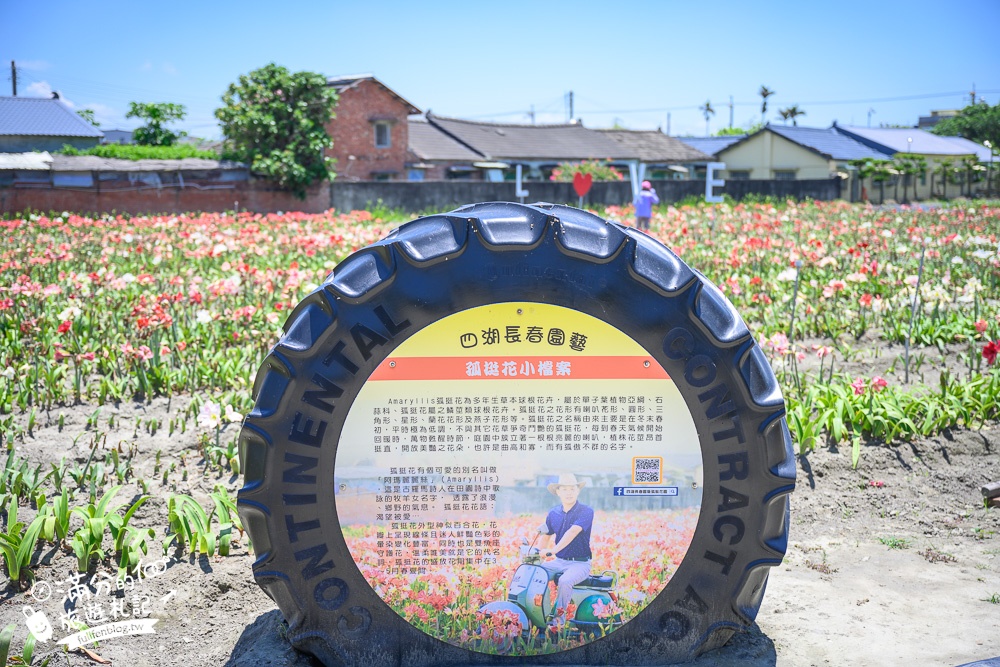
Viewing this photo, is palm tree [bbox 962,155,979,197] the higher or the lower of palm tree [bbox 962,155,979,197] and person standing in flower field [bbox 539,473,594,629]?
the higher

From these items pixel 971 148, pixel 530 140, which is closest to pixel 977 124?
pixel 971 148

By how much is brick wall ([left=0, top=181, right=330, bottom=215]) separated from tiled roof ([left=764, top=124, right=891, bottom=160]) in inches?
1295

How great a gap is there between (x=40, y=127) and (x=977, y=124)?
6670cm

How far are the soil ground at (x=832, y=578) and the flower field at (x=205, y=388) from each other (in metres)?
0.05

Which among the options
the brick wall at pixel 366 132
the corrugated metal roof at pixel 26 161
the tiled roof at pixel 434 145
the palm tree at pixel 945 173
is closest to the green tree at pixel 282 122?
the brick wall at pixel 366 132

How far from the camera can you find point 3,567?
3.56 metres

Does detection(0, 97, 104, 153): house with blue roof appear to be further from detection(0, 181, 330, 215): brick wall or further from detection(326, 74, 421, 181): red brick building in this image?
detection(0, 181, 330, 215): brick wall

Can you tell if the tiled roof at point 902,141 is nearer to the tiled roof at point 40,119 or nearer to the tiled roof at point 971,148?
the tiled roof at point 971,148

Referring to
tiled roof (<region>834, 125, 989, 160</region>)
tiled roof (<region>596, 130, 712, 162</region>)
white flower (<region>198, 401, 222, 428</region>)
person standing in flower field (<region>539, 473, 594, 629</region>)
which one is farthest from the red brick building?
person standing in flower field (<region>539, 473, 594, 629</region>)

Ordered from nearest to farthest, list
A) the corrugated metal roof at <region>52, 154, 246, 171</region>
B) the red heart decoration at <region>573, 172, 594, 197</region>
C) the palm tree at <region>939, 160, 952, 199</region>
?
the red heart decoration at <region>573, 172, 594, 197</region> < the corrugated metal roof at <region>52, 154, 246, 171</region> < the palm tree at <region>939, 160, 952, 199</region>

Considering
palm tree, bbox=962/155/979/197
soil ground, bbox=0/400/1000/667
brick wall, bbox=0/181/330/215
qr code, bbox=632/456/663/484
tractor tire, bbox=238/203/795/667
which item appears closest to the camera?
tractor tire, bbox=238/203/795/667

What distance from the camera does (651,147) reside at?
52.2 meters

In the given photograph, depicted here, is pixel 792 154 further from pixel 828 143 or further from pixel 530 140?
pixel 530 140

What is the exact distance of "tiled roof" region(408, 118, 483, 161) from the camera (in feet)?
136
